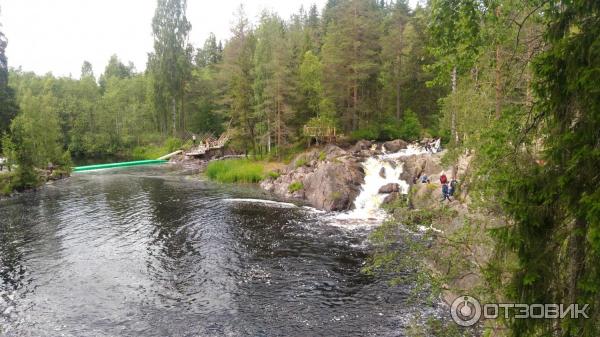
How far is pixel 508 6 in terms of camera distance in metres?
6.51

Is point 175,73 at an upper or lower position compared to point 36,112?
upper

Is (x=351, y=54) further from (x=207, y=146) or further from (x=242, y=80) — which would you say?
(x=207, y=146)

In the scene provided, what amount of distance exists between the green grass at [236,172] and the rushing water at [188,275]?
11372mm

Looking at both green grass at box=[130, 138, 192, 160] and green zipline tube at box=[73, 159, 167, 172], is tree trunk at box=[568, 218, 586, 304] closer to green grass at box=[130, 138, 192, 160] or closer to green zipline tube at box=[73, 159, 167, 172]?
green zipline tube at box=[73, 159, 167, 172]

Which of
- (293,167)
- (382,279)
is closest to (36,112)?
(293,167)

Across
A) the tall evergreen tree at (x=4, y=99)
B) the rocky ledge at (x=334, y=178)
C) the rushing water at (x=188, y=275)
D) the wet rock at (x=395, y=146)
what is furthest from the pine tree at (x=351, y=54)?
the tall evergreen tree at (x=4, y=99)

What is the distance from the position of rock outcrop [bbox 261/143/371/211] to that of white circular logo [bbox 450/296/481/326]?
14.4 metres

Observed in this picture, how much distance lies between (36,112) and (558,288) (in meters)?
53.7

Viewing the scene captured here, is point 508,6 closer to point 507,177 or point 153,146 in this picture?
point 507,177

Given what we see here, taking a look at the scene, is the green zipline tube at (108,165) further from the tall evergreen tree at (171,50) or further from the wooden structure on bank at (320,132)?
the wooden structure on bank at (320,132)

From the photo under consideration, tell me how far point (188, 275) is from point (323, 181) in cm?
1554

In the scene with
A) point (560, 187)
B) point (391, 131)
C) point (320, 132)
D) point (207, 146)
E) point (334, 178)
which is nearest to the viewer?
point (560, 187)

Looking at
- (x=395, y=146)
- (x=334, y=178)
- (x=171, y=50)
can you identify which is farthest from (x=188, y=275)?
(x=171, y=50)

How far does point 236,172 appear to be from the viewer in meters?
40.2
